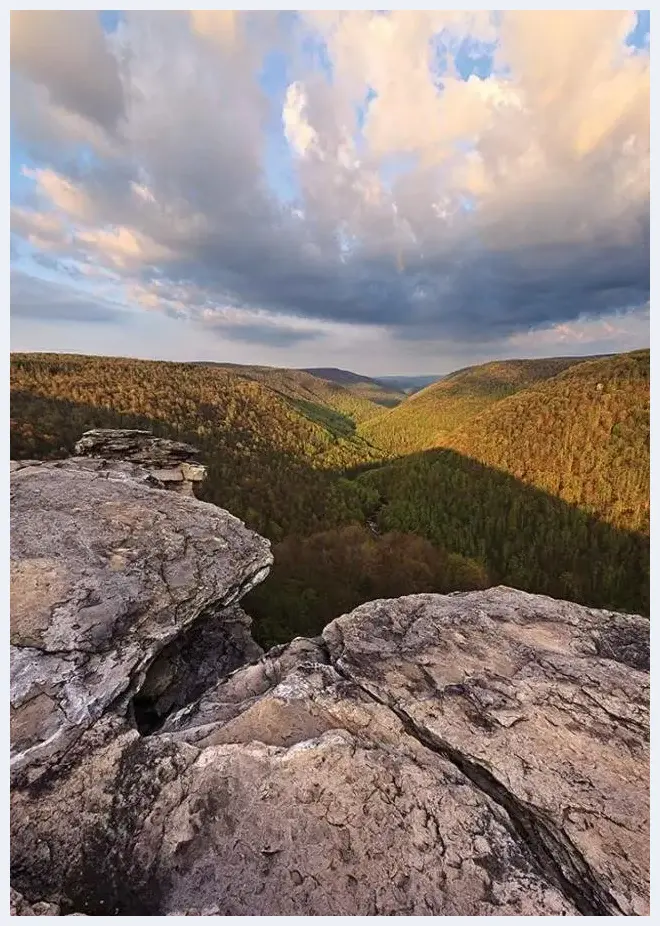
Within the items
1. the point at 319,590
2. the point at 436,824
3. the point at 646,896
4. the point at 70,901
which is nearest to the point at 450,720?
the point at 436,824

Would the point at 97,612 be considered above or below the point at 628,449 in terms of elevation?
below

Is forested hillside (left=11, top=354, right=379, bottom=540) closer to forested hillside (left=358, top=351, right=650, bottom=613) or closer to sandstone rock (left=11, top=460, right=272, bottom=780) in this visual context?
forested hillside (left=358, top=351, right=650, bottom=613)

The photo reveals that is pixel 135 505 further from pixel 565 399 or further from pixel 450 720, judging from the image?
pixel 565 399

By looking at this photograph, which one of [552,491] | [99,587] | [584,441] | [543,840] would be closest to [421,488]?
[552,491]

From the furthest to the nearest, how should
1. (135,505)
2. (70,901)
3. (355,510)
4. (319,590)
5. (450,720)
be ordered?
(355,510), (319,590), (135,505), (450,720), (70,901)

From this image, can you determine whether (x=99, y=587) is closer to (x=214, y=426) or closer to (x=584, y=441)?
(x=584, y=441)

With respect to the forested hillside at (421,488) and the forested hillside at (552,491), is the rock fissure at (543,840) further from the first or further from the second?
the forested hillside at (552,491)

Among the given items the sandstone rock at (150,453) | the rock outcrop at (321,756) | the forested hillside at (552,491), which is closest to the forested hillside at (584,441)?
the forested hillside at (552,491)

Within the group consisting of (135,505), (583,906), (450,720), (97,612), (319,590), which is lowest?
(319,590)
